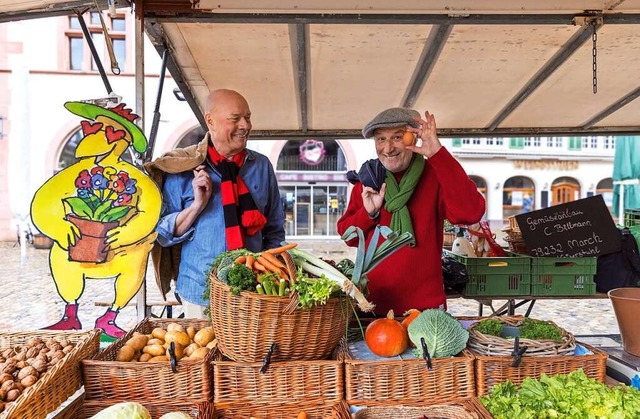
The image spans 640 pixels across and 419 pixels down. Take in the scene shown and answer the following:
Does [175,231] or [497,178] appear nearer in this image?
[175,231]

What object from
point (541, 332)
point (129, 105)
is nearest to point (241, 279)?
Result: point (541, 332)

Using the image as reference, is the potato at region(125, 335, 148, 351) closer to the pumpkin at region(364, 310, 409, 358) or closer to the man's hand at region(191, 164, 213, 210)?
the man's hand at region(191, 164, 213, 210)

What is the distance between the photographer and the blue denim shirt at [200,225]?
254 cm

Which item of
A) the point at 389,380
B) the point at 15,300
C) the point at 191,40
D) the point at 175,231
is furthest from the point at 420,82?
the point at 15,300

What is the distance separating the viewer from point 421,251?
2.49m

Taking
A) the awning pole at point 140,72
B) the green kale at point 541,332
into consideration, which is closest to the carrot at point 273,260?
the green kale at point 541,332

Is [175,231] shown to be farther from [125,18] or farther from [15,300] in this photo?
[125,18]

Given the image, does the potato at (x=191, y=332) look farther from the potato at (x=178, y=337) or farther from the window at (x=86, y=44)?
the window at (x=86, y=44)

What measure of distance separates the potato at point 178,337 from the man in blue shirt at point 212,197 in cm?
33

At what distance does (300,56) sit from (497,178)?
2474 cm

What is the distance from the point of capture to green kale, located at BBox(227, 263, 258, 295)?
5.53 ft

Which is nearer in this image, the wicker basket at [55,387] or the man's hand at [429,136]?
the wicker basket at [55,387]

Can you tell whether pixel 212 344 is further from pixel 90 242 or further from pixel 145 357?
pixel 90 242

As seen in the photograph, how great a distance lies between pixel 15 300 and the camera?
27.6 feet
